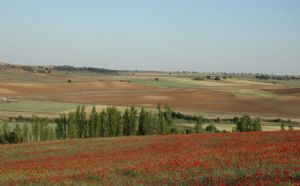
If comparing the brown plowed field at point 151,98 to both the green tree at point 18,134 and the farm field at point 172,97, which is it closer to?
the farm field at point 172,97

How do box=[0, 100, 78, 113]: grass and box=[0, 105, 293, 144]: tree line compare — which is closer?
box=[0, 105, 293, 144]: tree line

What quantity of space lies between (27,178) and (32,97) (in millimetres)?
111307

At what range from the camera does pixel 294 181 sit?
14062 mm

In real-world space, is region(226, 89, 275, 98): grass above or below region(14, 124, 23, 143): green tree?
above

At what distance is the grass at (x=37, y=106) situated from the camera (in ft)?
335

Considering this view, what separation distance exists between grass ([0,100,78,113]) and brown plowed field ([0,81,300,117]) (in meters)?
8.19

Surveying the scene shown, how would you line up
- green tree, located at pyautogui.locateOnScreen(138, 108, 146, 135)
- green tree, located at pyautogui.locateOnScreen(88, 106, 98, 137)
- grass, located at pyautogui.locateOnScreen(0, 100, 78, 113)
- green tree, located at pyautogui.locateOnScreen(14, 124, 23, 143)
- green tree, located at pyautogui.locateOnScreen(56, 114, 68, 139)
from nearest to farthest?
green tree, located at pyautogui.locateOnScreen(14, 124, 23, 143)
green tree, located at pyautogui.locateOnScreen(56, 114, 68, 139)
green tree, located at pyautogui.locateOnScreen(88, 106, 98, 137)
green tree, located at pyautogui.locateOnScreen(138, 108, 146, 135)
grass, located at pyautogui.locateOnScreen(0, 100, 78, 113)

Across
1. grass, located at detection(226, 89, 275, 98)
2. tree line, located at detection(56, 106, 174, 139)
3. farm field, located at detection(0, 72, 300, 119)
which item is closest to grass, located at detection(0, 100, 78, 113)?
farm field, located at detection(0, 72, 300, 119)

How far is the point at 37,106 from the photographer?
10700cm

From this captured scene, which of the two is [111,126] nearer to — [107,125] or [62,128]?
[107,125]

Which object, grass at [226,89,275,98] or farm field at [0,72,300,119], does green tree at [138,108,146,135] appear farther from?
grass at [226,89,275,98]

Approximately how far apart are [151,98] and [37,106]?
1300 inches

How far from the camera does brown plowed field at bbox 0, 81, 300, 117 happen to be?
355 ft

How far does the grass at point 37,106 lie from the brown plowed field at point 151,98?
8193 millimetres
